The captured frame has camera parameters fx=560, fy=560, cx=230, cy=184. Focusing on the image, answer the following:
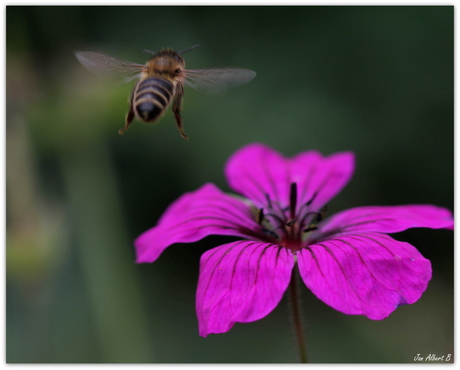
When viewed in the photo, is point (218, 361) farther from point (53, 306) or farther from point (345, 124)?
point (345, 124)

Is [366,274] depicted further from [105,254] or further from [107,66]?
[105,254]

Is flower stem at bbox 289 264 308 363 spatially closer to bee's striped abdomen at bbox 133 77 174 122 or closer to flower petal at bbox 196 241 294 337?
flower petal at bbox 196 241 294 337

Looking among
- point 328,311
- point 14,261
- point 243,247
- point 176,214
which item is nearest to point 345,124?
point 328,311

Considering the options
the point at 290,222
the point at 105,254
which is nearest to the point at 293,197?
the point at 290,222

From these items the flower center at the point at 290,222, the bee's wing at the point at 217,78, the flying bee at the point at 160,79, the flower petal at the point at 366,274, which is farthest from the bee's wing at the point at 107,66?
the flower petal at the point at 366,274

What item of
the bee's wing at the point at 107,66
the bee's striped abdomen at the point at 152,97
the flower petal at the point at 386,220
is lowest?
the flower petal at the point at 386,220

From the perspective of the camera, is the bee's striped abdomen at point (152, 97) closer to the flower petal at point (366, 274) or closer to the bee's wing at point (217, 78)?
the bee's wing at point (217, 78)

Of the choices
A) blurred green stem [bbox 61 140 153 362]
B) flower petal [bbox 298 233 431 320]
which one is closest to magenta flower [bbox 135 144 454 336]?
flower petal [bbox 298 233 431 320]
